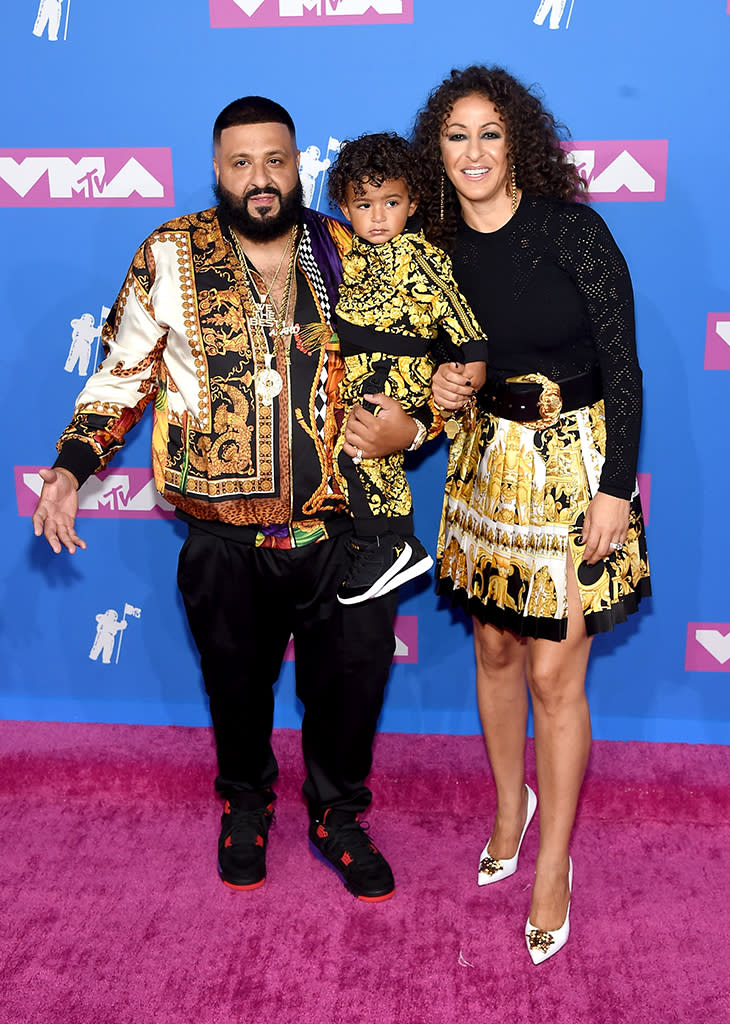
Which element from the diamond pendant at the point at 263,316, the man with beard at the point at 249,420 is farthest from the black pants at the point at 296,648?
the diamond pendant at the point at 263,316

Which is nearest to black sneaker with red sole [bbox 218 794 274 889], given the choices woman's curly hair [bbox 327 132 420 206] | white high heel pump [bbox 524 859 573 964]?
white high heel pump [bbox 524 859 573 964]

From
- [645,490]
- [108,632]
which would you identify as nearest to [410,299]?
[645,490]

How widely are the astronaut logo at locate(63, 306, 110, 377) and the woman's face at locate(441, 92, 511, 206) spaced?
116 centimetres

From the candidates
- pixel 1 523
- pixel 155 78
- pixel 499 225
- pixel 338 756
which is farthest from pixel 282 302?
pixel 1 523

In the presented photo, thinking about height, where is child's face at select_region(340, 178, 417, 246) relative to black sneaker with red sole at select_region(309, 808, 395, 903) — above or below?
above

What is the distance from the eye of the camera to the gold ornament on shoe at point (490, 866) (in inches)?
Result: 92.5

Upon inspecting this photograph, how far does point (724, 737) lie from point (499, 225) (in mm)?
1704

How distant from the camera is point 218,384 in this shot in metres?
2.08

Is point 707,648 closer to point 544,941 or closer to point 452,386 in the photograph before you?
point 544,941

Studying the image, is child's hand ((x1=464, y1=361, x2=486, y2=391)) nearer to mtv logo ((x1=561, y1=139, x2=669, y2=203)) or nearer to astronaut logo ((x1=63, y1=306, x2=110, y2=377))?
mtv logo ((x1=561, y1=139, x2=669, y2=203))

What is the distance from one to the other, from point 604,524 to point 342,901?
1.11 m

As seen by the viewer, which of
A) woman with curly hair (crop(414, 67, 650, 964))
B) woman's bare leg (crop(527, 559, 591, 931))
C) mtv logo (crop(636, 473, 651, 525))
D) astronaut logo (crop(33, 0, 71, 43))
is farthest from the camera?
mtv logo (crop(636, 473, 651, 525))

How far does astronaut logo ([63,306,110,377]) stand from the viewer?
2705 millimetres

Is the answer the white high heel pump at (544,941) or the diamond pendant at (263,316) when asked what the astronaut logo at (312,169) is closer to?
the diamond pendant at (263,316)
